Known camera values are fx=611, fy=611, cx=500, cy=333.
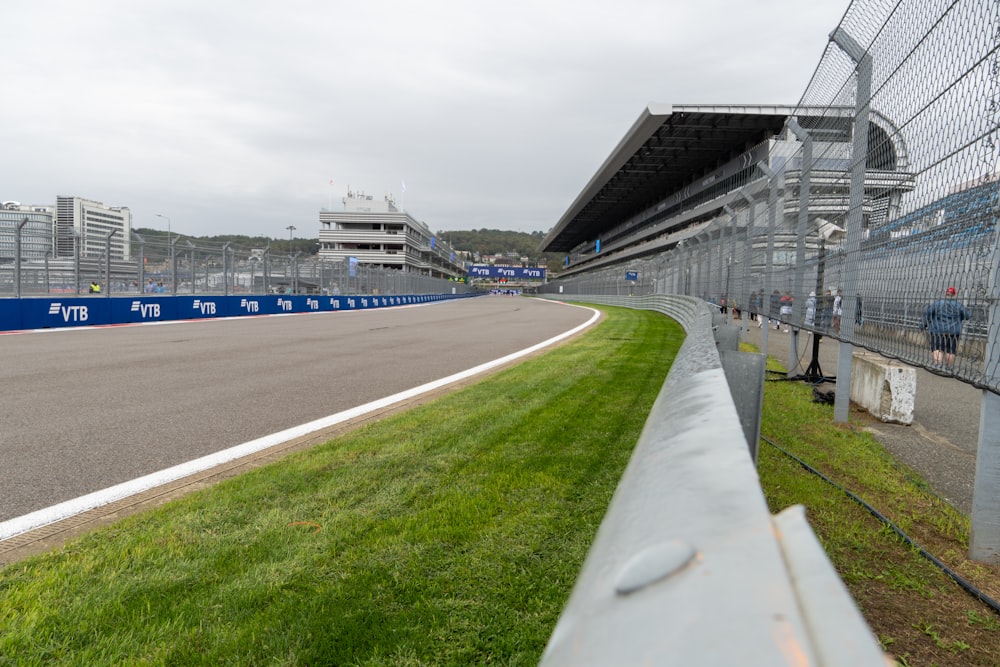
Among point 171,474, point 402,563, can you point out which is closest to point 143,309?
point 171,474

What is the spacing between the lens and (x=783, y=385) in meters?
7.84

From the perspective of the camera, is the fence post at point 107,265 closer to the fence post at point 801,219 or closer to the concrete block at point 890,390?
the fence post at point 801,219

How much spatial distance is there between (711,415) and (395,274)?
44.3 m

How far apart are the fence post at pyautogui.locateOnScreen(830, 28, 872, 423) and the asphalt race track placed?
428cm

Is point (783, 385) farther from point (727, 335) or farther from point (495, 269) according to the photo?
point (495, 269)

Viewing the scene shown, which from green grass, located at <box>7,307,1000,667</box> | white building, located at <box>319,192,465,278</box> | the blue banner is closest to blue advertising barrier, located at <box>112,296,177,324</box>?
green grass, located at <box>7,307,1000,667</box>

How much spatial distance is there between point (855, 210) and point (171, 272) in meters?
18.2

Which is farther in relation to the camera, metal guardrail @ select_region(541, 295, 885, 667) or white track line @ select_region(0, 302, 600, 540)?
white track line @ select_region(0, 302, 600, 540)

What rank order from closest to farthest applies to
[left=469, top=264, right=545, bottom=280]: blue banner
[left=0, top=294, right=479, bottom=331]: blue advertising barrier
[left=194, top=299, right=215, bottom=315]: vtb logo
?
[left=0, top=294, right=479, bottom=331]: blue advertising barrier < [left=194, top=299, right=215, bottom=315]: vtb logo < [left=469, top=264, right=545, bottom=280]: blue banner

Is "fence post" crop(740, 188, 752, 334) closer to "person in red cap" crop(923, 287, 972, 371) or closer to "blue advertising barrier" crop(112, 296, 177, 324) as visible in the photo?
"person in red cap" crop(923, 287, 972, 371)

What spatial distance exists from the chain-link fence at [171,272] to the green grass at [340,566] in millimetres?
14258

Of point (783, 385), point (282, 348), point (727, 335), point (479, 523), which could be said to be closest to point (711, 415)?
point (479, 523)

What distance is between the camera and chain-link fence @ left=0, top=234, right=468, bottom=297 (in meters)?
14.4

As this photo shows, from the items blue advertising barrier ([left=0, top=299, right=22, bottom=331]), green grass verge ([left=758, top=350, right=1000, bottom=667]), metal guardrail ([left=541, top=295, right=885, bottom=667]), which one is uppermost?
metal guardrail ([left=541, top=295, right=885, bottom=667])
